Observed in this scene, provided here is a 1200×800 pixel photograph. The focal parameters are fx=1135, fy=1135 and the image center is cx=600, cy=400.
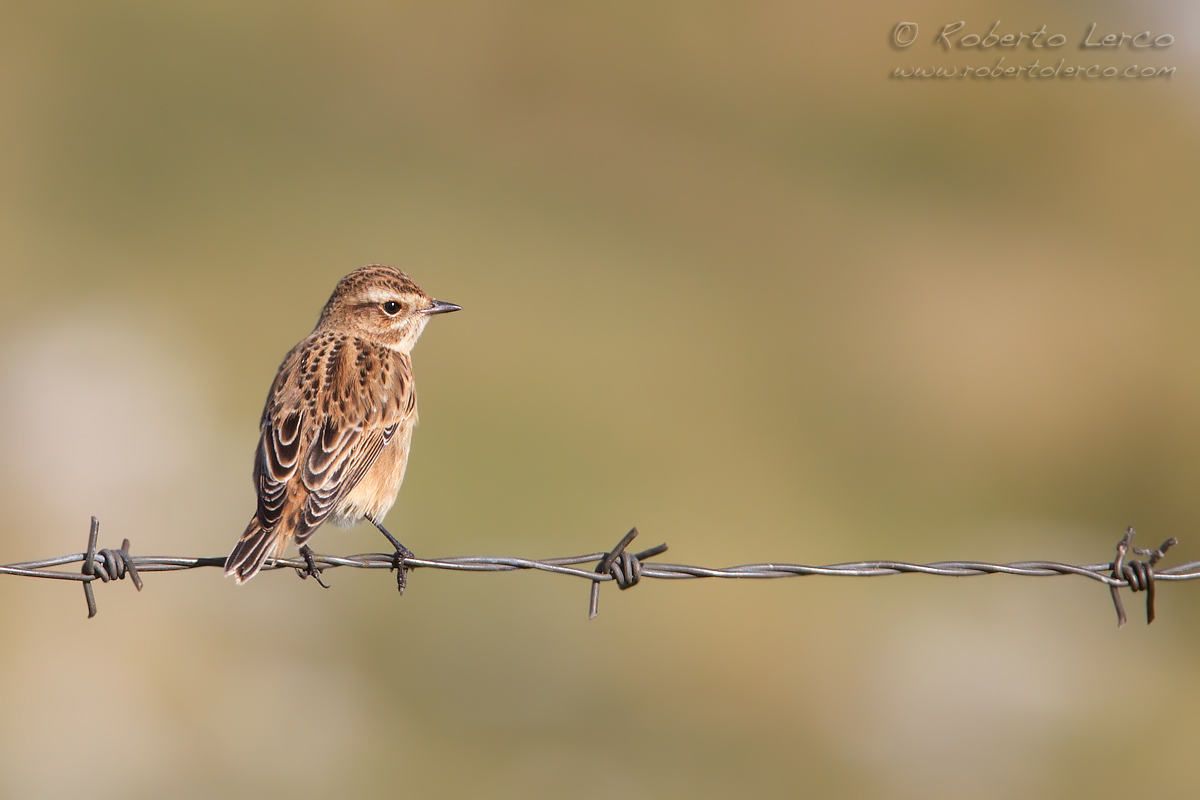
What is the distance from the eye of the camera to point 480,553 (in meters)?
14.6

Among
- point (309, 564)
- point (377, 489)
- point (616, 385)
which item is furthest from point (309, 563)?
point (616, 385)

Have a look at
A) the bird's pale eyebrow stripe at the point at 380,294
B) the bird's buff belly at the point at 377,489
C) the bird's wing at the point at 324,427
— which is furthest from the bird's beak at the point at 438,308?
the bird's buff belly at the point at 377,489

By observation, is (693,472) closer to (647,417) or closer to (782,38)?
(647,417)

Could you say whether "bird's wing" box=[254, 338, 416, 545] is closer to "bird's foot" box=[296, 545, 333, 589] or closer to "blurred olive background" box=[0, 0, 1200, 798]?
"bird's foot" box=[296, 545, 333, 589]

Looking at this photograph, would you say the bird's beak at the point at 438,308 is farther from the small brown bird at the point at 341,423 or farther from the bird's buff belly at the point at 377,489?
the bird's buff belly at the point at 377,489

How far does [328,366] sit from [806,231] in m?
25.4

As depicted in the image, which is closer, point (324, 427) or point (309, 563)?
point (309, 563)

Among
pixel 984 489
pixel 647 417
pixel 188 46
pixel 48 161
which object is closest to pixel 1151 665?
pixel 984 489

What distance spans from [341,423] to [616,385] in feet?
45.0

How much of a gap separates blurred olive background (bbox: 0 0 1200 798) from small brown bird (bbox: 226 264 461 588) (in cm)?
583

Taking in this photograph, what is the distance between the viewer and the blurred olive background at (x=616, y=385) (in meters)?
12.9

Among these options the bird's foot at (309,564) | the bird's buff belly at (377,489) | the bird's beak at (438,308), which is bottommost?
the bird's foot at (309,564)

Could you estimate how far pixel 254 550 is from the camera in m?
6.32

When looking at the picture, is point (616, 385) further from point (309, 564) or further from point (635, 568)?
point (635, 568)
